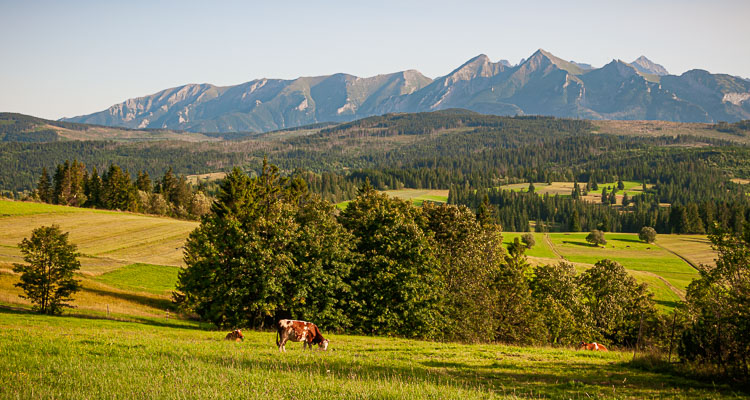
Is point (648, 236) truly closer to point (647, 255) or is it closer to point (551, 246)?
point (647, 255)

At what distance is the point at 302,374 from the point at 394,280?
28508 millimetres

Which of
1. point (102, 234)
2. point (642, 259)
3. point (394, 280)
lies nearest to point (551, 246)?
point (642, 259)

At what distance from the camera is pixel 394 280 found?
41.8 meters

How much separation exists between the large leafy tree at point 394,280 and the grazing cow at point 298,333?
1538 cm

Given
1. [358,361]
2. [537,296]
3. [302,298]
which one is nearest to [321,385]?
[358,361]

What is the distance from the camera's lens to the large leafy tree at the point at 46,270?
4009cm

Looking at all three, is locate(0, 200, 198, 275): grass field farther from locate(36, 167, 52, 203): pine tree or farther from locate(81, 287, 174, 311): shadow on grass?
locate(36, 167, 52, 203): pine tree

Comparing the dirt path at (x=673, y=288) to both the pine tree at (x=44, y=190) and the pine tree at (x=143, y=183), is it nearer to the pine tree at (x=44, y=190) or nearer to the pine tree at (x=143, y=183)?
the pine tree at (x=143, y=183)

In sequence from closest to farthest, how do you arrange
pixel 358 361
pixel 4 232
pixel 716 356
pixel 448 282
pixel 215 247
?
pixel 716 356 < pixel 358 361 < pixel 215 247 < pixel 448 282 < pixel 4 232

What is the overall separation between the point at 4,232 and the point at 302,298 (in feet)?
289

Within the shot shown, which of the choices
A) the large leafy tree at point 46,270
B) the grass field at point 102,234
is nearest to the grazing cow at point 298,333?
the large leafy tree at point 46,270

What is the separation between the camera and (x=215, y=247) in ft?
136

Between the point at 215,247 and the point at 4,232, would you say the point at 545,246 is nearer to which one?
the point at 215,247

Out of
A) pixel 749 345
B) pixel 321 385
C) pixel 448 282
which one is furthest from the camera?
pixel 448 282
